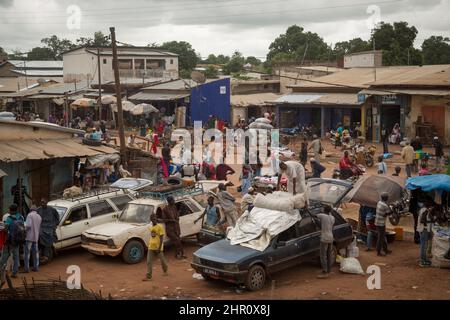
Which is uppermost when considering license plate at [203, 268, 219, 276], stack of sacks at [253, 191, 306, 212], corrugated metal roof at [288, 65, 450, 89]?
corrugated metal roof at [288, 65, 450, 89]

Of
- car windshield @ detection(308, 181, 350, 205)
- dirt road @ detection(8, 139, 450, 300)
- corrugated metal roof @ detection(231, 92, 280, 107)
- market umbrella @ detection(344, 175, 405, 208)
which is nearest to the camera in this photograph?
dirt road @ detection(8, 139, 450, 300)

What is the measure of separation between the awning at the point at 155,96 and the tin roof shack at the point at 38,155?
74.8 feet

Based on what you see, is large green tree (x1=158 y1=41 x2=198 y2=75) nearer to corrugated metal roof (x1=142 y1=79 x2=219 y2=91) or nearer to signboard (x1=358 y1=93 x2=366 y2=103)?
corrugated metal roof (x1=142 y1=79 x2=219 y2=91)

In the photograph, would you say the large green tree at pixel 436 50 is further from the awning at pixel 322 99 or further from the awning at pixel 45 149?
the awning at pixel 45 149

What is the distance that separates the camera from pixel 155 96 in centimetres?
4416

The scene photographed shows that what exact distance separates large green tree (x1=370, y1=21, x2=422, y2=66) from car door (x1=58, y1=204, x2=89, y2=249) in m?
43.4

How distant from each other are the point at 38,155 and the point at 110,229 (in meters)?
4.62

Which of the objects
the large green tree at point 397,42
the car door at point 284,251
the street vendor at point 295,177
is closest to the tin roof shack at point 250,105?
the large green tree at point 397,42

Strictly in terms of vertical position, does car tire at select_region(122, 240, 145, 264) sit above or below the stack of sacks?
below

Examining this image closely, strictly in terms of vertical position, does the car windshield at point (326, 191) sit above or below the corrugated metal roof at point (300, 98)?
below

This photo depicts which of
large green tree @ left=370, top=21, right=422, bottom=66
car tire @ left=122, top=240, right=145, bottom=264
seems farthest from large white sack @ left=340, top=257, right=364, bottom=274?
large green tree @ left=370, top=21, right=422, bottom=66

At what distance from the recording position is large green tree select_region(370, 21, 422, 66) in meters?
52.2

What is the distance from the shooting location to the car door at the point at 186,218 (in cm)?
1423

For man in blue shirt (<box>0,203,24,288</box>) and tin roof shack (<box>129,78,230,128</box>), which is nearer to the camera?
man in blue shirt (<box>0,203,24,288</box>)
